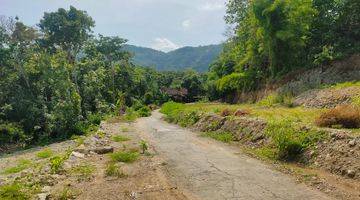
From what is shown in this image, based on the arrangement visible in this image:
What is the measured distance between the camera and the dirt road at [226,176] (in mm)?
9094

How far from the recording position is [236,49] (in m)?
45.4

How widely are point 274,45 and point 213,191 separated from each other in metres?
23.4

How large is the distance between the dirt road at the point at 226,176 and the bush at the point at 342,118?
262 cm

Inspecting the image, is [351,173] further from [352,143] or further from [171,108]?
[171,108]

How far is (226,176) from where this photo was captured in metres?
10.8

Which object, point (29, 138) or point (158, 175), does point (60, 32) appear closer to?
point (29, 138)

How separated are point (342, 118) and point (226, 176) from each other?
4623 mm

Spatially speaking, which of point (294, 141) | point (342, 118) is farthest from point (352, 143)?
point (342, 118)

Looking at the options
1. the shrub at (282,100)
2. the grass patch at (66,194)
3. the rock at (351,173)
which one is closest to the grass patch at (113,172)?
the grass patch at (66,194)

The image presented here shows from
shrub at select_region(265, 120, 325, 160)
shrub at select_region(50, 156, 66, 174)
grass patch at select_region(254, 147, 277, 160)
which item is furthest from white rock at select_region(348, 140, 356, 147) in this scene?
shrub at select_region(50, 156, 66, 174)

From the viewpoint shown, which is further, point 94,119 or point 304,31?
point 94,119

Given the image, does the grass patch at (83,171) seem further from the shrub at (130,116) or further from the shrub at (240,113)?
the shrub at (130,116)

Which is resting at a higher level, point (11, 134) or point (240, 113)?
point (240, 113)

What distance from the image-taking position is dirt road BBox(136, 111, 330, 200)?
29.8 ft
